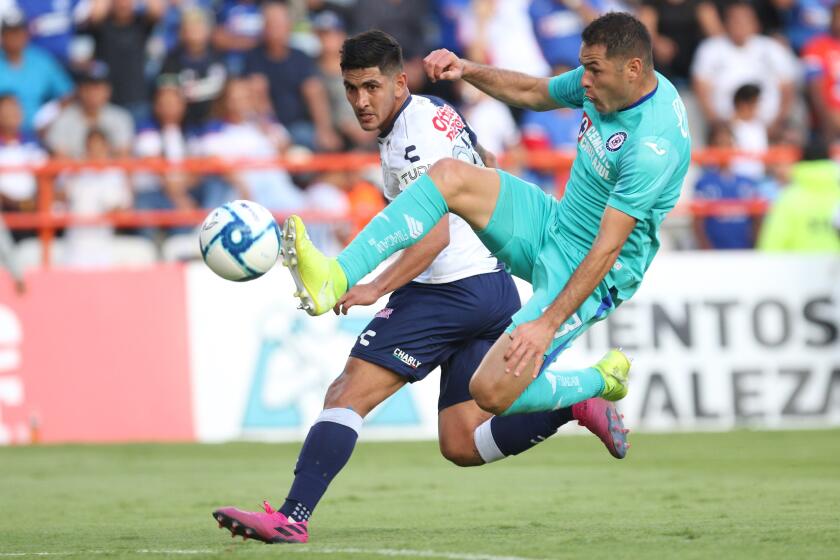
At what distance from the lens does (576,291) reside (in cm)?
655

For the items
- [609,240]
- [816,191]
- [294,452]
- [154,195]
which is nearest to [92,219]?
[154,195]

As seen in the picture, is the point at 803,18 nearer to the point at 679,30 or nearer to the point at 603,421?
the point at 679,30

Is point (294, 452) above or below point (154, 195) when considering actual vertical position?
below

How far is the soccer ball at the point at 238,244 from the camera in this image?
6371 mm

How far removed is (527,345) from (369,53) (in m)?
1.65

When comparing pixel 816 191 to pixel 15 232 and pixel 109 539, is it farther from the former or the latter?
pixel 109 539

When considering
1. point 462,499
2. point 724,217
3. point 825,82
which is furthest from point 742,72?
point 462,499

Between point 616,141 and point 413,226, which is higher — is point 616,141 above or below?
above

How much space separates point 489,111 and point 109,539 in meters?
9.91

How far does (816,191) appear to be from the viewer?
14.5 meters

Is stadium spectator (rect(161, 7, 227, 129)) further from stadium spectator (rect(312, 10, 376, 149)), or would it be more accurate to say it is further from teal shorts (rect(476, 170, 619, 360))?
teal shorts (rect(476, 170, 619, 360))

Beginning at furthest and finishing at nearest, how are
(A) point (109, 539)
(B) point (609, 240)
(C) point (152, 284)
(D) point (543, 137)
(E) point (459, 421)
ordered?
(D) point (543, 137) → (C) point (152, 284) → (E) point (459, 421) → (A) point (109, 539) → (B) point (609, 240)

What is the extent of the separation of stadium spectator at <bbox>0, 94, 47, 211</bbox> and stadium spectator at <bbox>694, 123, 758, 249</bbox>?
264 inches

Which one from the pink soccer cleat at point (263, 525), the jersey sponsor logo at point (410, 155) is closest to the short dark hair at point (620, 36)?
the jersey sponsor logo at point (410, 155)
